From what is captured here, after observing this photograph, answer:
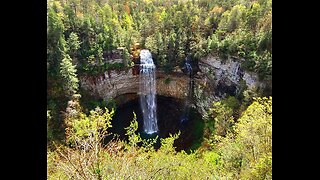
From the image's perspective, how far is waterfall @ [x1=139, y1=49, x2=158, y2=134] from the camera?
26.9m

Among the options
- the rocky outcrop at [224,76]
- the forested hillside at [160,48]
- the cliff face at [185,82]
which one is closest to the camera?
the forested hillside at [160,48]

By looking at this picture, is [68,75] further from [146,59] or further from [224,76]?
[224,76]

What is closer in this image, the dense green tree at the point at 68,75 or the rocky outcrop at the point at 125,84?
the dense green tree at the point at 68,75

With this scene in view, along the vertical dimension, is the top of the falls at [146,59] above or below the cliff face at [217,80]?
above

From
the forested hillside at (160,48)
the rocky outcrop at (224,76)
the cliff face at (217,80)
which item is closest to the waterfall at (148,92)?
the forested hillside at (160,48)

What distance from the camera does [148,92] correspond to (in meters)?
27.5

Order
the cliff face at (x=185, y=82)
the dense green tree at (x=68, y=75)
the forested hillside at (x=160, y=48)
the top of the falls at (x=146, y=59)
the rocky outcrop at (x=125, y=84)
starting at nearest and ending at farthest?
the forested hillside at (x=160, y=48), the dense green tree at (x=68, y=75), the cliff face at (x=185, y=82), the rocky outcrop at (x=125, y=84), the top of the falls at (x=146, y=59)

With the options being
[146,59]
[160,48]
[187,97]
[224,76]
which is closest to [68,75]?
[146,59]

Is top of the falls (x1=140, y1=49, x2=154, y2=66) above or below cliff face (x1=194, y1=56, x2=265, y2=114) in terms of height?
above

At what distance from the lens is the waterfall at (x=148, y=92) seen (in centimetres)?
2686

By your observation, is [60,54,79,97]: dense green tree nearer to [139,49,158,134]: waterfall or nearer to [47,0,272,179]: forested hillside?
[47,0,272,179]: forested hillside

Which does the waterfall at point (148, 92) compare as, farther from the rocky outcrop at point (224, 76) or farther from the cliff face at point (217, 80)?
the rocky outcrop at point (224, 76)

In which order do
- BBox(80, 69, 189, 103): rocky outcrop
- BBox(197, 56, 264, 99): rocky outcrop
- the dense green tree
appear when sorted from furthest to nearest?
1. BBox(80, 69, 189, 103): rocky outcrop
2. BBox(197, 56, 264, 99): rocky outcrop
3. the dense green tree

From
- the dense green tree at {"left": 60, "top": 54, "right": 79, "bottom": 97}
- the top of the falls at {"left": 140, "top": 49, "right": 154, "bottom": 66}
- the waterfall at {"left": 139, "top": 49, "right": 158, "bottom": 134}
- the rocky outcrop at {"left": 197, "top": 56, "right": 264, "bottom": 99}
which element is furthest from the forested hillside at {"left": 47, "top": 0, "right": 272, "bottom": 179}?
the waterfall at {"left": 139, "top": 49, "right": 158, "bottom": 134}
